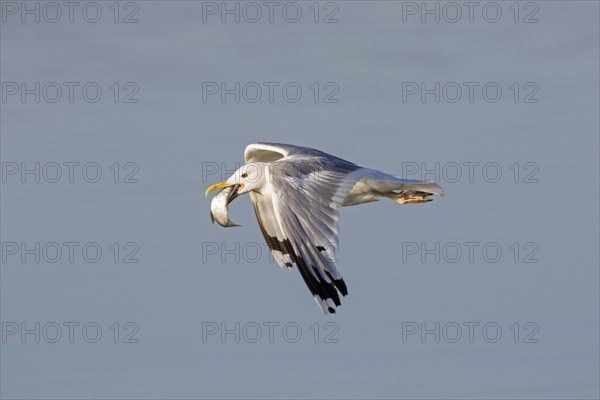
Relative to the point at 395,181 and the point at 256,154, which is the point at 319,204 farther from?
the point at 256,154

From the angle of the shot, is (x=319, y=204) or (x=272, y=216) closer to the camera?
(x=319, y=204)

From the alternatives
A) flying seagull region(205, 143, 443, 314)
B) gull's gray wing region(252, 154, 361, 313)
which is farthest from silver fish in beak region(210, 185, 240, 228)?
gull's gray wing region(252, 154, 361, 313)

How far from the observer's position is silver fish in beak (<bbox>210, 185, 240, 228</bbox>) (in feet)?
42.5

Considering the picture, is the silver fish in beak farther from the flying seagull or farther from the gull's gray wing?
the gull's gray wing

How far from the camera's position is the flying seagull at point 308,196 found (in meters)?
11.5

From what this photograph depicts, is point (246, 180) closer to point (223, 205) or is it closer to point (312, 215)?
point (223, 205)

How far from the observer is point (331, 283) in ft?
37.5

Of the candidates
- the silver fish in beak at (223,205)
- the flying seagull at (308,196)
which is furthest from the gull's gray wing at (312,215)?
the silver fish in beak at (223,205)

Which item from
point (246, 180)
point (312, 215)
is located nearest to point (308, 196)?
point (312, 215)

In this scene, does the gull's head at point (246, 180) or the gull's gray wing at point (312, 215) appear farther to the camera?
the gull's head at point (246, 180)

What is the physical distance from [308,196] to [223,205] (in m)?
1.24

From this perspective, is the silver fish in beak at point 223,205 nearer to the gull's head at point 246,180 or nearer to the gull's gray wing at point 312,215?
the gull's head at point 246,180

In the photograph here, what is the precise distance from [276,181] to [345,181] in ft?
1.96

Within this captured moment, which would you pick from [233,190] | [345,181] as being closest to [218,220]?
[233,190]
